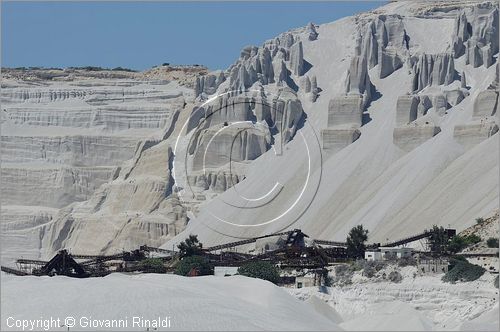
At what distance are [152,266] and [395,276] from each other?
85.1ft

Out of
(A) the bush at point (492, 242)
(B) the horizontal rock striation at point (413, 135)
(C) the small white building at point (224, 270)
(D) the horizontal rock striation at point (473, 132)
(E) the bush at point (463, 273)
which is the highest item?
(B) the horizontal rock striation at point (413, 135)

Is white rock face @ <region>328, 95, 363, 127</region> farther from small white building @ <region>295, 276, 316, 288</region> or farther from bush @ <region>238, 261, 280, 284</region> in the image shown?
small white building @ <region>295, 276, 316, 288</region>

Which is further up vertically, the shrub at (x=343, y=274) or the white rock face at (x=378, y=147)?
the white rock face at (x=378, y=147)

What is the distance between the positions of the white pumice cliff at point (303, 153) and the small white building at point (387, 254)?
21757 mm

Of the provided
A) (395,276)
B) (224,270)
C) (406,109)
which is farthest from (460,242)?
(406,109)

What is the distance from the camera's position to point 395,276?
98812mm

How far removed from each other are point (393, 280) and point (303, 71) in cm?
9169

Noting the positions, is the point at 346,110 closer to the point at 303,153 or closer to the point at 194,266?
the point at 303,153

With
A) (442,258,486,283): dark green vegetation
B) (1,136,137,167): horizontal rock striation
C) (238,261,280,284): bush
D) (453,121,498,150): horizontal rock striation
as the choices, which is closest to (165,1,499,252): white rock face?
(453,121,498,150): horizontal rock striation

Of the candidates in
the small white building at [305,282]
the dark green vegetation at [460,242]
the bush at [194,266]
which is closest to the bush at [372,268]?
the small white building at [305,282]

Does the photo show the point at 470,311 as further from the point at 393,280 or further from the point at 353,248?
the point at 353,248

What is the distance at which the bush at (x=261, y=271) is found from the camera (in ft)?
345

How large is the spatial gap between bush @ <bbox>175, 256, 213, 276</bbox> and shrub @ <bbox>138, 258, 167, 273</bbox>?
4.20ft

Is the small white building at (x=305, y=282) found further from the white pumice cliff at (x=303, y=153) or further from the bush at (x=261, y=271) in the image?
the white pumice cliff at (x=303, y=153)
